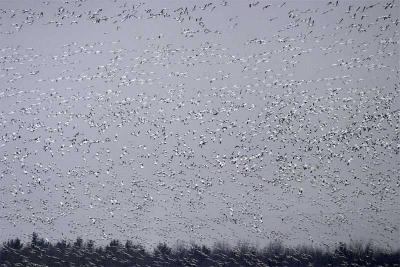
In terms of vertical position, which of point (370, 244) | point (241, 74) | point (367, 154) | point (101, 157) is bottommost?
point (370, 244)

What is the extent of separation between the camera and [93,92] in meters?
9.19

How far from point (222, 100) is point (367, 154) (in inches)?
133

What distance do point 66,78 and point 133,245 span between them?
414cm

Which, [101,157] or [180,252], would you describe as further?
[180,252]

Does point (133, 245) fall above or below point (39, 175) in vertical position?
below

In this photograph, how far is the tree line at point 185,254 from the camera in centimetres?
952

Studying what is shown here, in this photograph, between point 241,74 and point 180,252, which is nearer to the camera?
point 241,74

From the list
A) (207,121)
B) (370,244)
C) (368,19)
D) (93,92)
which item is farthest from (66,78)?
(370,244)

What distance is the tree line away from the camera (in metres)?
9.52

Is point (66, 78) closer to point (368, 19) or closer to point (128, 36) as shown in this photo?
point (128, 36)

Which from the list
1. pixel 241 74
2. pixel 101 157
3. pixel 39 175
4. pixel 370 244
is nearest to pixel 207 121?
pixel 241 74

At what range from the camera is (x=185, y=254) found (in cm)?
989

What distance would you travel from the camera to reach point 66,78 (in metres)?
9.17

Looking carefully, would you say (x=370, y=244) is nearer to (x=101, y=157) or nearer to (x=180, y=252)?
(x=180, y=252)
